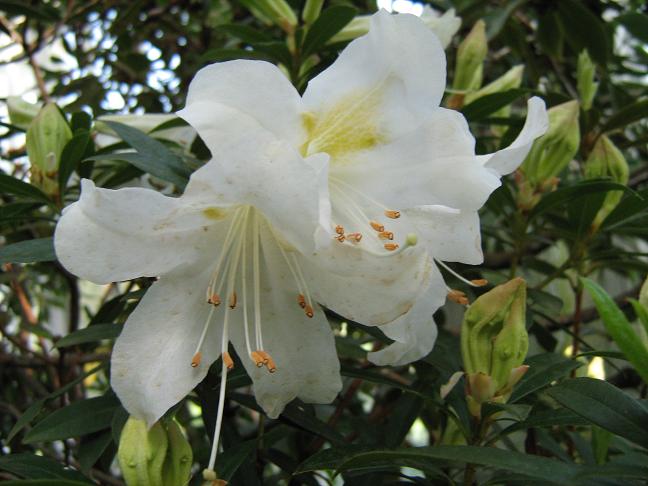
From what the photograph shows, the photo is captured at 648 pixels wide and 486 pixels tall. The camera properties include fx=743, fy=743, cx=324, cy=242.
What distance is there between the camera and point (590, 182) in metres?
1.17

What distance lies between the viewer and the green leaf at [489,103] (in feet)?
4.11

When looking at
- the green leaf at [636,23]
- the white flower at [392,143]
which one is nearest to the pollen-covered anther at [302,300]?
the white flower at [392,143]

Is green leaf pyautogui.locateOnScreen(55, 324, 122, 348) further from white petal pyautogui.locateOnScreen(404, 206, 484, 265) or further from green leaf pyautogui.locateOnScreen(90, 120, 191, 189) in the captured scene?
white petal pyautogui.locateOnScreen(404, 206, 484, 265)

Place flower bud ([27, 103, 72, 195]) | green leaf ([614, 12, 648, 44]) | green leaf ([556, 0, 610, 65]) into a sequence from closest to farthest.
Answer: flower bud ([27, 103, 72, 195]) < green leaf ([614, 12, 648, 44]) < green leaf ([556, 0, 610, 65])

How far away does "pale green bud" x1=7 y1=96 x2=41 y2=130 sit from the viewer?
4.43 ft

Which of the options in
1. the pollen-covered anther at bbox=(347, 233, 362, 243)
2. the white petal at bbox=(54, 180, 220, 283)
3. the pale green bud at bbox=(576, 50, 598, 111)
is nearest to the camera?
the white petal at bbox=(54, 180, 220, 283)

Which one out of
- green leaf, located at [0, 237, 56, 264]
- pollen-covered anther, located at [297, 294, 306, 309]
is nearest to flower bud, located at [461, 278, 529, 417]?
pollen-covered anther, located at [297, 294, 306, 309]

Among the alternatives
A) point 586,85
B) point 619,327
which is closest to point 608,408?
point 619,327

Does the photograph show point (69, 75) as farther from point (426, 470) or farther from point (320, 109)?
point (426, 470)

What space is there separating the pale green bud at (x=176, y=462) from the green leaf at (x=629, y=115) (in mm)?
1070

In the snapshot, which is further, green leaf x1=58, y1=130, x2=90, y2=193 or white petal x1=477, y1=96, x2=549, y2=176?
green leaf x1=58, y1=130, x2=90, y2=193

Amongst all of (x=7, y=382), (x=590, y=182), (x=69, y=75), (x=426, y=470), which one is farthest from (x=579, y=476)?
(x=69, y=75)

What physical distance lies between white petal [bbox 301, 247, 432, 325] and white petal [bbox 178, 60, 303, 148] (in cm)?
17

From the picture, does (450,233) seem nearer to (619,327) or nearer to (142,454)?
(619,327)
